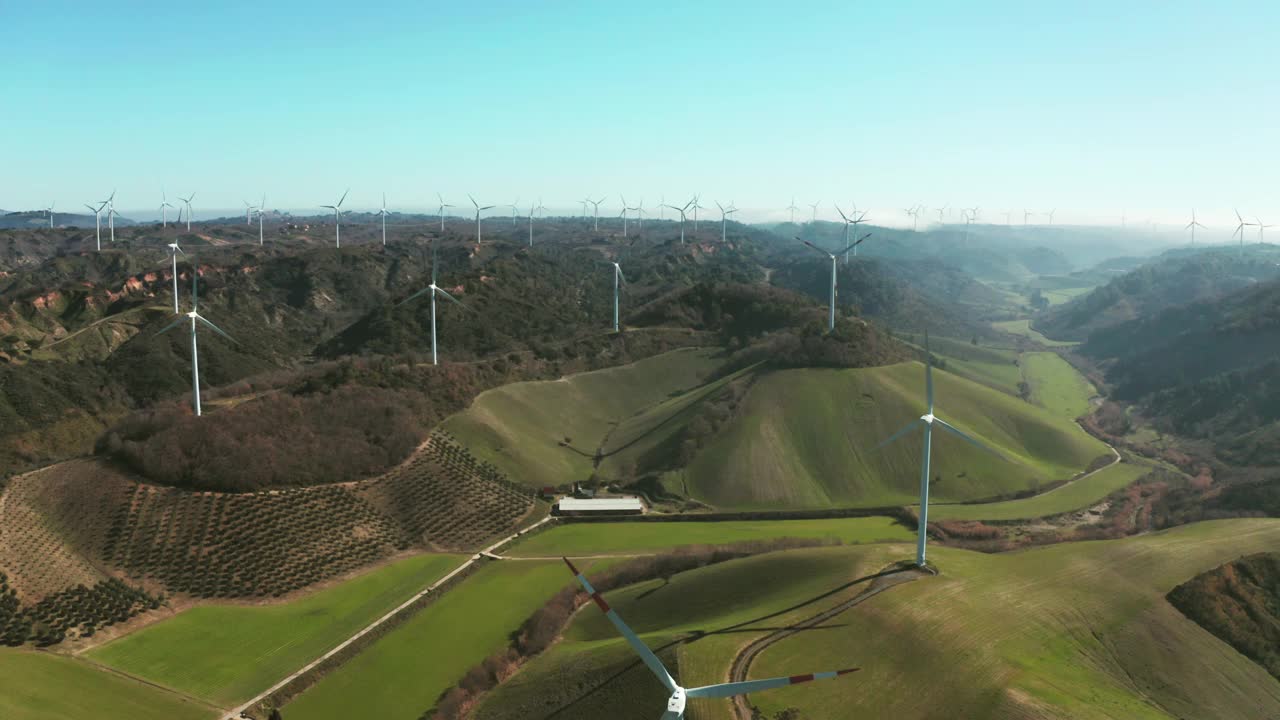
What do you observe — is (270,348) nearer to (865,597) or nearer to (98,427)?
(98,427)

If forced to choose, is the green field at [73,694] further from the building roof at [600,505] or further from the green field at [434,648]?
the building roof at [600,505]

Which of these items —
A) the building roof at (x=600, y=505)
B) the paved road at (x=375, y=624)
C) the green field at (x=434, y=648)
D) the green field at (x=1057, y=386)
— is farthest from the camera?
the green field at (x=1057, y=386)

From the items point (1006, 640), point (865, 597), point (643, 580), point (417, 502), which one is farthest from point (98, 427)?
point (1006, 640)

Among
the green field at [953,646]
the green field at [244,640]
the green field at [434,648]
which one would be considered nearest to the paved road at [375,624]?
the green field at [244,640]

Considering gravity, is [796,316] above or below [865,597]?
above

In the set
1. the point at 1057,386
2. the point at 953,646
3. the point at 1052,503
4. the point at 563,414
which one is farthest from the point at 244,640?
the point at 1057,386

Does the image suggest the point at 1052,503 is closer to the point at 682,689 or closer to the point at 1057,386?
the point at 682,689

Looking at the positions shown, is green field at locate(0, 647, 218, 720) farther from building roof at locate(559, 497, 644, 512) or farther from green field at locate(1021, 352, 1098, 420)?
green field at locate(1021, 352, 1098, 420)

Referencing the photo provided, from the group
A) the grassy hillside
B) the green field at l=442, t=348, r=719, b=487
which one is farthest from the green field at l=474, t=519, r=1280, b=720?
the green field at l=442, t=348, r=719, b=487
